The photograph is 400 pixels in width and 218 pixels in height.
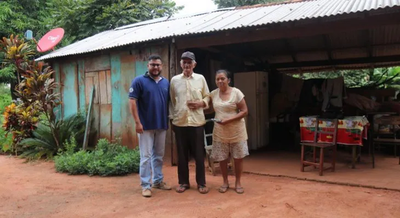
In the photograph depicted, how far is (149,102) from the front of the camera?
3.88 m

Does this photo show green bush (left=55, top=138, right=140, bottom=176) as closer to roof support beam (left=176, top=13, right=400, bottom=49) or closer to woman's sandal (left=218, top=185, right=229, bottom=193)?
woman's sandal (left=218, top=185, right=229, bottom=193)

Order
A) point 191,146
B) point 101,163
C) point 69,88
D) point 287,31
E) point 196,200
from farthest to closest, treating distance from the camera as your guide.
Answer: point 69,88 < point 101,163 < point 287,31 < point 191,146 < point 196,200

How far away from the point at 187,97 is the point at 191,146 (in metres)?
0.66

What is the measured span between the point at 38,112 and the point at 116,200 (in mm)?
4268

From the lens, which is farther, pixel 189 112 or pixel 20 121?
pixel 20 121

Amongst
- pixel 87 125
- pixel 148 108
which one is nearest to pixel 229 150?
pixel 148 108

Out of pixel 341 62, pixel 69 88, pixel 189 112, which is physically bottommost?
pixel 189 112

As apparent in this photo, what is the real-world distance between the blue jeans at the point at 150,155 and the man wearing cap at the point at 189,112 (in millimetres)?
272

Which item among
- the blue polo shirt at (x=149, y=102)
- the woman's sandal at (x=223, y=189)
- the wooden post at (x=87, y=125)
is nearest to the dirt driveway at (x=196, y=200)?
the woman's sandal at (x=223, y=189)

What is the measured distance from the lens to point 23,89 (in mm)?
6633

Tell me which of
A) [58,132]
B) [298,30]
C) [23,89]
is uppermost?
[298,30]

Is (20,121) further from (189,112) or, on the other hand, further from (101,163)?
(189,112)

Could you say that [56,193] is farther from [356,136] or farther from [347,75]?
[347,75]

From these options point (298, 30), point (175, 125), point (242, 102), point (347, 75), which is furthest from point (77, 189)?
point (347, 75)
